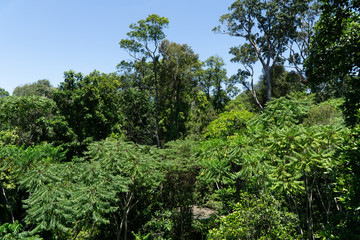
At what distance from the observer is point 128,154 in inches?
382

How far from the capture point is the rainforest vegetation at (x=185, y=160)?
261 inches

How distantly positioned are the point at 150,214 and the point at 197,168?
3101mm

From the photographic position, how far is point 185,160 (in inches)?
465

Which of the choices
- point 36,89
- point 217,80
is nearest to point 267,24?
point 217,80

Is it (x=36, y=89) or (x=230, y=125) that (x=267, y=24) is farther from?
(x=36, y=89)

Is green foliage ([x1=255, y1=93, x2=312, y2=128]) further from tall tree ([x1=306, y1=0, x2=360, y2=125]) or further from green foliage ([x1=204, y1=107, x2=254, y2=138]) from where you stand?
green foliage ([x1=204, y1=107, x2=254, y2=138])

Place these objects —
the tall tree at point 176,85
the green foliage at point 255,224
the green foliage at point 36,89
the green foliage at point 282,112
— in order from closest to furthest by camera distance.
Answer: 1. the green foliage at point 255,224
2. the green foliage at point 282,112
3. the tall tree at point 176,85
4. the green foliage at point 36,89

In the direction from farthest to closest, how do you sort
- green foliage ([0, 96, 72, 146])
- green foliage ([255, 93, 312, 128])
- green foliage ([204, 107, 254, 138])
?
green foliage ([204, 107, 254, 138])
green foliage ([0, 96, 72, 146])
green foliage ([255, 93, 312, 128])

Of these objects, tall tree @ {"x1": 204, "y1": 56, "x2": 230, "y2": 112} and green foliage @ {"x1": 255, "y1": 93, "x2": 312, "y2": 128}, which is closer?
green foliage @ {"x1": 255, "y1": 93, "x2": 312, "y2": 128}

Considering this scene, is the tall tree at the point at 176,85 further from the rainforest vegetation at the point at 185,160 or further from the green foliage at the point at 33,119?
the green foliage at the point at 33,119

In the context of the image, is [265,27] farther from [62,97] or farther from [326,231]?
[326,231]

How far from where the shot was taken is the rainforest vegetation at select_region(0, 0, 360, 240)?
6629 mm

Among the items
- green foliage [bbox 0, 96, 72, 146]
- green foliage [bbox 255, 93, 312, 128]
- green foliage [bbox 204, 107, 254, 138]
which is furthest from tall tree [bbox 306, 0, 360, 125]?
green foliage [bbox 0, 96, 72, 146]

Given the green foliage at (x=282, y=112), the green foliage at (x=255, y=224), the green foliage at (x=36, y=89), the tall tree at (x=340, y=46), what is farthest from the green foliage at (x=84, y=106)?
the green foliage at (x=36, y=89)
